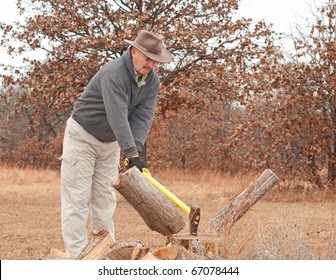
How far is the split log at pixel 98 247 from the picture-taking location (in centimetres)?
520

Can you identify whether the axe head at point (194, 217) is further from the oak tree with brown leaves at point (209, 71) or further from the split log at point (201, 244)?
the oak tree with brown leaves at point (209, 71)

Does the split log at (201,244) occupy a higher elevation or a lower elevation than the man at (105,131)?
lower

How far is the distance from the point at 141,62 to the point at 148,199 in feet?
4.28

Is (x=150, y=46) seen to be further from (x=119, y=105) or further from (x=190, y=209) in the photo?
(x=190, y=209)

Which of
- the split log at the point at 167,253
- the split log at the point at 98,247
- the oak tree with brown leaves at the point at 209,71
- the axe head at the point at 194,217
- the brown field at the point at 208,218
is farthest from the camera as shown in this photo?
the oak tree with brown leaves at the point at 209,71

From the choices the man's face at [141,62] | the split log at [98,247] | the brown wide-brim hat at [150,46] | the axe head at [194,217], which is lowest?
the split log at [98,247]

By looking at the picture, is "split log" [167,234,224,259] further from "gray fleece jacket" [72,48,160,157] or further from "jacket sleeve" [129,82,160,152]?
"jacket sleeve" [129,82,160,152]

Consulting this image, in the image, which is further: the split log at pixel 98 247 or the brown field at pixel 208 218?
the brown field at pixel 208 218

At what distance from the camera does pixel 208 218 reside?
11805 millimetres

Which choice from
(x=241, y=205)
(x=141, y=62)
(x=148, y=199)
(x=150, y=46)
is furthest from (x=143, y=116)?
(x=148, y=199)

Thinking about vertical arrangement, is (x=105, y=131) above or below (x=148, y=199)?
above

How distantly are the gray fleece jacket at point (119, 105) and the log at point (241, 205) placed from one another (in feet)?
2.99

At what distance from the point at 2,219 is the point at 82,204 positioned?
5610 mm

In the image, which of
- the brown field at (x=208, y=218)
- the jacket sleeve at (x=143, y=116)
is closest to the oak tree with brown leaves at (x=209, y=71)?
the brown field at (x=208, y=218)
